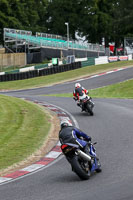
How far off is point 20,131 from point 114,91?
2047cm

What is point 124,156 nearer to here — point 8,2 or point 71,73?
point 71,73

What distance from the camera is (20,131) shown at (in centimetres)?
1523

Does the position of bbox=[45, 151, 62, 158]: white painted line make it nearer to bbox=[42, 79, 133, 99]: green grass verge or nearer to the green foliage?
bbox=[42, 79, 133, 99]: green grass verge

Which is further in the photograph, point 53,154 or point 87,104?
point 87,104

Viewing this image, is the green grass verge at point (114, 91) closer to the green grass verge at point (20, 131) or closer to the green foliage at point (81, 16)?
the green grass verge at point (20, 131)

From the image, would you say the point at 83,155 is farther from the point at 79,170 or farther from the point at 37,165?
the point at 37,165

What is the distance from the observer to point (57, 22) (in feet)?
271

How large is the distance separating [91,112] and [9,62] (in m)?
40.3

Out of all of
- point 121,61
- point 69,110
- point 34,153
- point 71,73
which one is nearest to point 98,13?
point 121,61

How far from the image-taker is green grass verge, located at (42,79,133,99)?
→ 32734 millimetres

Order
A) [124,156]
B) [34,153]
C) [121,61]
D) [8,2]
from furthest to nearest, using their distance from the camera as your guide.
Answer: [8,2] < [121,61] < [34,153] < [124,156]

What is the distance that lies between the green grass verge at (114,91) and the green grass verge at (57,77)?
30.9ft

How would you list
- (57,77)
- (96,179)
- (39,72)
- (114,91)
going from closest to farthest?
(96,179) → (114,91) → (57,77) → (39,72)

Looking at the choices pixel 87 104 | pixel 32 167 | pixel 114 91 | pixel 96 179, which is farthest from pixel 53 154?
pixel 114 91
